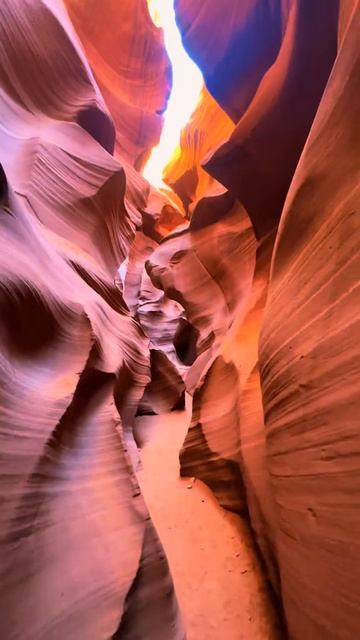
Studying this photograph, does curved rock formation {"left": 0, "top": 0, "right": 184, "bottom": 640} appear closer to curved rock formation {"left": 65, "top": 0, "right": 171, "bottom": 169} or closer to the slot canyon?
the slot canyon

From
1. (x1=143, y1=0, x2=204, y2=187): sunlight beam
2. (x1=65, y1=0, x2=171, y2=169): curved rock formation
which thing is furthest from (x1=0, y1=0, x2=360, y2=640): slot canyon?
(x1=143, y1=0, x2=204, y2=187): sunlight beam

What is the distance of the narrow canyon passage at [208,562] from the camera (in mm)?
1340

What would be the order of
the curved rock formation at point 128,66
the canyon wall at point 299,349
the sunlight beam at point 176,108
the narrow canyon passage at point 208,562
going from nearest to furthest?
the canyon wall at point 299,349, the narrow canyon passage at point 208,562, the curved rock formation at point 128,66, the sunlight beam at point 176,108

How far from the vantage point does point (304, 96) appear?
2385mm

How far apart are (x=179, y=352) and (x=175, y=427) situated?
2.62m

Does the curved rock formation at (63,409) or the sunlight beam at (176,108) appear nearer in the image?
the curved rock formation at (63,409)

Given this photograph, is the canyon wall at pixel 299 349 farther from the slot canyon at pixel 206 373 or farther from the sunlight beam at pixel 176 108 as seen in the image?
the sunlight beam at pixel 176 108

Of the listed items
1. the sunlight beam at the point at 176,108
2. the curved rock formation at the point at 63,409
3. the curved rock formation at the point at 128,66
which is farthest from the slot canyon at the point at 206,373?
the sunlight beam at the point at 176,108

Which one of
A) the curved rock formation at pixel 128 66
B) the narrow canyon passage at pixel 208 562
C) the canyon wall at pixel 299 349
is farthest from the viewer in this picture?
the curved rock formation at pixel 128 66

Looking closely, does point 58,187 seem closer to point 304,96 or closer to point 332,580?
point 304,96

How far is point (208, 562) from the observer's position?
5.28 ft

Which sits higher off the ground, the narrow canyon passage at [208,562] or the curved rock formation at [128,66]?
the curved rock formation at [128,66]

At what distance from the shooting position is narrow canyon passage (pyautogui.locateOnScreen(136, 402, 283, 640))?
134 centimetres

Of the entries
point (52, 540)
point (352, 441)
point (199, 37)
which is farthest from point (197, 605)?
point (199, 37)
